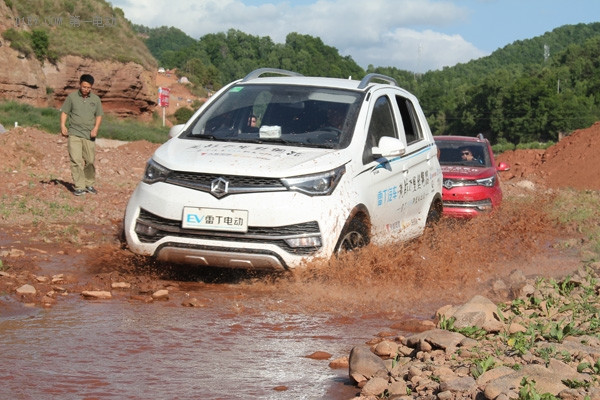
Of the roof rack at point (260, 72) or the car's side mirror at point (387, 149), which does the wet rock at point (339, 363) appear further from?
the roof rack at point (260, 72)

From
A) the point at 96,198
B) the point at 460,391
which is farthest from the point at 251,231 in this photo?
the point at 96,198

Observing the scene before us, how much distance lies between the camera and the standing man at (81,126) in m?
13.5

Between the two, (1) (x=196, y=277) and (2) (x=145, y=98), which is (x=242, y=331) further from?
(2) (x=145, y=98)

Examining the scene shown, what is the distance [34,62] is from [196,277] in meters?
35.9

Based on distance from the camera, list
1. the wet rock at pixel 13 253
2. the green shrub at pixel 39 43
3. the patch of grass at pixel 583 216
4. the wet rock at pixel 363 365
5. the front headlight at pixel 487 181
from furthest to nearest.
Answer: the green shrub at pixel 39 43 → the front headlight at pixel 487 181 → the patch of grass at pixel 583 216 → the wet rock at pixel 13 253 → the wet rock at pixel 363 365

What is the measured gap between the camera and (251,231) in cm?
703

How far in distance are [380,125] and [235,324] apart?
10.2 ft

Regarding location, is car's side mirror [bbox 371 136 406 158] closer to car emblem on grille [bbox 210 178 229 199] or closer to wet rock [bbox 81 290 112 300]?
car emblem on grille [bbox 210 178 229 199]

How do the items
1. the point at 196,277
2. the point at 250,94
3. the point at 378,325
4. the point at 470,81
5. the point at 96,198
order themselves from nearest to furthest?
the point at 378,325 < the point at 196,277 < the point at 250,94 < the point at 96,198 < the point at 470,81

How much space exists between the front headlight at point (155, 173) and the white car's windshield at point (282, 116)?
702 mm

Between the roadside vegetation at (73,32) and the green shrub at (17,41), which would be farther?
the roadside vegetation at (73,32)

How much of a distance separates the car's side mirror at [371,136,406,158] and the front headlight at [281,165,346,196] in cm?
77

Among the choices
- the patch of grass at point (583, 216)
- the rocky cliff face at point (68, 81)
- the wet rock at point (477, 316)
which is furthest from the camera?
the rocky cliff face at point (68, 81)

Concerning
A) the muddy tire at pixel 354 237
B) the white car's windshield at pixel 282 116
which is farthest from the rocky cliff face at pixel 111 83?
the muddy tire at pixel 354 237
